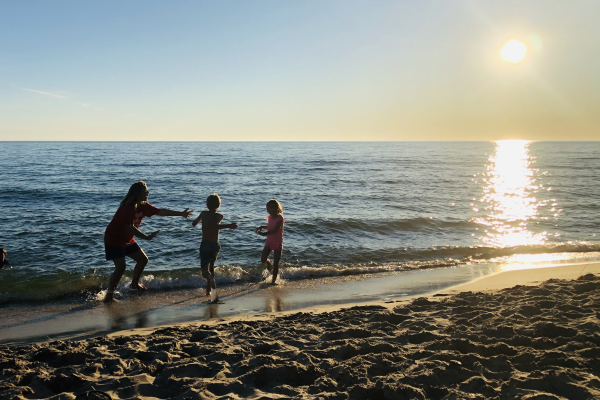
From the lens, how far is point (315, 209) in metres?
17.3

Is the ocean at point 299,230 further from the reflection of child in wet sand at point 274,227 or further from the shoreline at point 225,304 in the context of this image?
the reflection of child in wet sand at point 274,227

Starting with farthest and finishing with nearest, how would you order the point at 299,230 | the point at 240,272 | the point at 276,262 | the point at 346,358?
the point at 299,230 < the point at 240,272 < the point at 276,262 < the point at 346,358

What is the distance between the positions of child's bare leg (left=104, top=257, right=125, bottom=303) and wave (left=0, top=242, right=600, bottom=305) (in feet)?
2.04

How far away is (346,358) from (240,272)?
5.39 metres

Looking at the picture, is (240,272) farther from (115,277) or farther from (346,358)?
(346,358)

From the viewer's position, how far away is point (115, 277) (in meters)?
6.94

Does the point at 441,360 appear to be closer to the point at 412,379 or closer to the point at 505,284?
the point at 412,379

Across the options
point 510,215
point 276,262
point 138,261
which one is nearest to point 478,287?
point 276,262

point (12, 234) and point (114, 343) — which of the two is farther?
point (12, 234)

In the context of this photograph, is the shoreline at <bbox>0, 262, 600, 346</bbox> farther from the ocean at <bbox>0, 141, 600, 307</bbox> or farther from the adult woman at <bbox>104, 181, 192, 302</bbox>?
the adult woman at <bbox>104, 181, 192, 302</bbox>

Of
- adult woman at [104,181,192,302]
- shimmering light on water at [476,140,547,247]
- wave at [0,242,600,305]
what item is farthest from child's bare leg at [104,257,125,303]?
shimmering light on water at [476,140,547,247]

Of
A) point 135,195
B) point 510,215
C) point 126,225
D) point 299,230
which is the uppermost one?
point 135,195

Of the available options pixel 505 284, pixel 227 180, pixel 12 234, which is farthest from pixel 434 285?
pixel 227 180

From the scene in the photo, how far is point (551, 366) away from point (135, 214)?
588 cm
